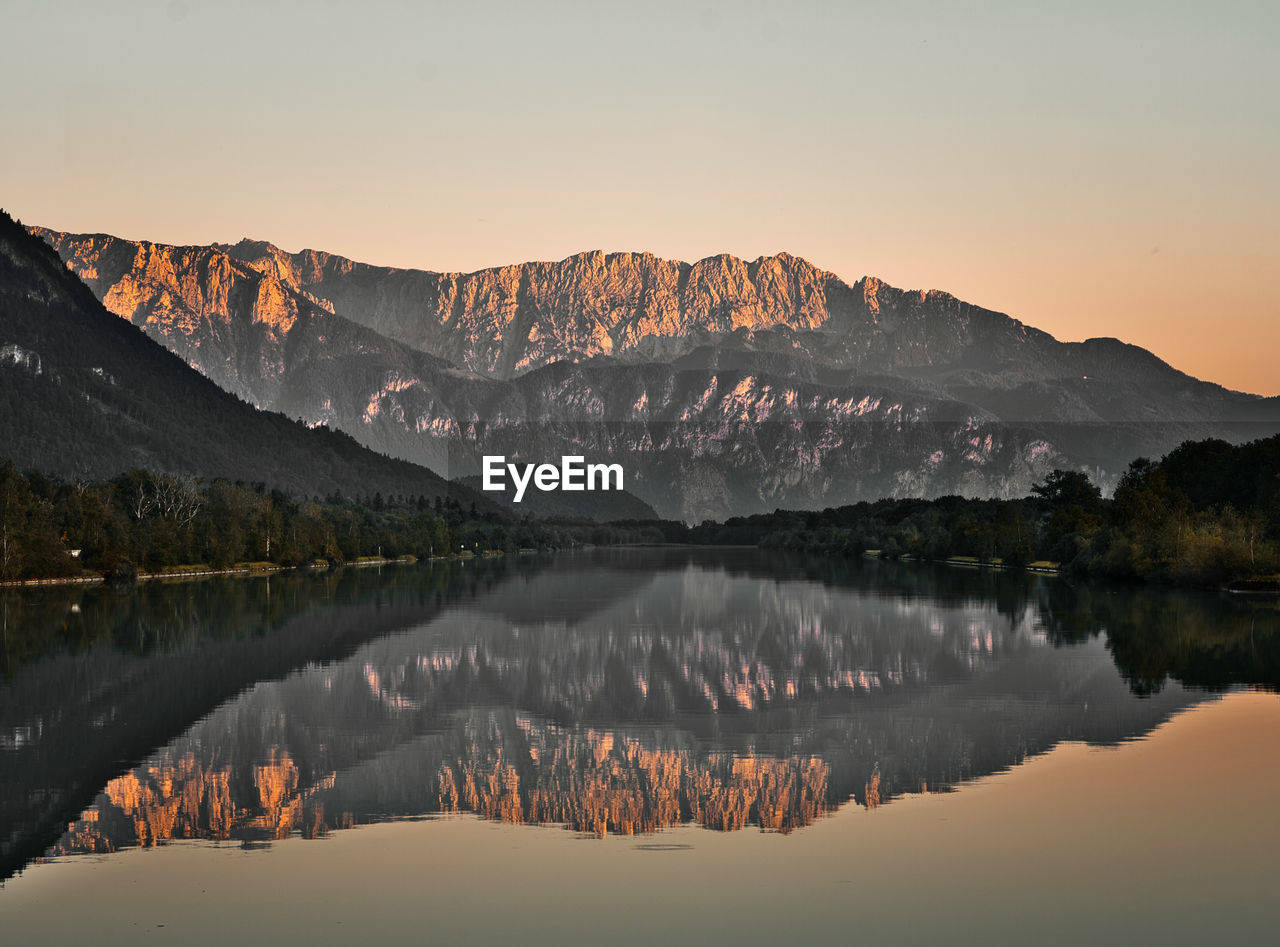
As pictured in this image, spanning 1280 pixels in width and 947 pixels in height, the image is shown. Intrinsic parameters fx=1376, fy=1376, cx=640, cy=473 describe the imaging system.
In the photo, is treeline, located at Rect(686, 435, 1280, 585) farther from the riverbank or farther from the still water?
the riverbank

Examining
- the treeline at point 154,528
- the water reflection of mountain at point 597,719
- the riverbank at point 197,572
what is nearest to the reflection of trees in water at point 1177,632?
the water reflection of mountain at point 597,719

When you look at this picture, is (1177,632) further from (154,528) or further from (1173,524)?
(154,528)

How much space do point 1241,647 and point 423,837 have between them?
41894mm

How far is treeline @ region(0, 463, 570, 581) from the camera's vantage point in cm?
10806

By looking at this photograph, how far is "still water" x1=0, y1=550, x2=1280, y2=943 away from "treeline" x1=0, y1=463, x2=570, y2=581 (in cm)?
5674

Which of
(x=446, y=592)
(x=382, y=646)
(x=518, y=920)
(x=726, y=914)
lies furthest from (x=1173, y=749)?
(x=446, y=592)

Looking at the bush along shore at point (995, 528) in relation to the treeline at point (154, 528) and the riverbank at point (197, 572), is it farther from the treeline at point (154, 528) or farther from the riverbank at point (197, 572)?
the riverbank at point (197, 572)

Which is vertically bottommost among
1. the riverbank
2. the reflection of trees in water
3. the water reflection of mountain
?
the riverbank

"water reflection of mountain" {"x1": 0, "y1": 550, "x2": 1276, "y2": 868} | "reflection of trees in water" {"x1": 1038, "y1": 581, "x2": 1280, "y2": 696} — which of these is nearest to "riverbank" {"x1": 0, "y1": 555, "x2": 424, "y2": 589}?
"water reflection of mountain" {"x1": 0, "y1": 550, "x2": 1276, "y2": 868}

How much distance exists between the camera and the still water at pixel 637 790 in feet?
57.7

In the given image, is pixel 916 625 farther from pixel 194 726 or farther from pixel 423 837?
pixel 423 837

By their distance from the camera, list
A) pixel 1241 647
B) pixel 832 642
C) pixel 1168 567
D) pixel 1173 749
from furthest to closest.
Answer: pixel 1168 567 → pixel 832 642 → pixel 1241 647 → pixel 1173 749

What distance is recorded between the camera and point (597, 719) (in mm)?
35094

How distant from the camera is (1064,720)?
3459 centimetres
